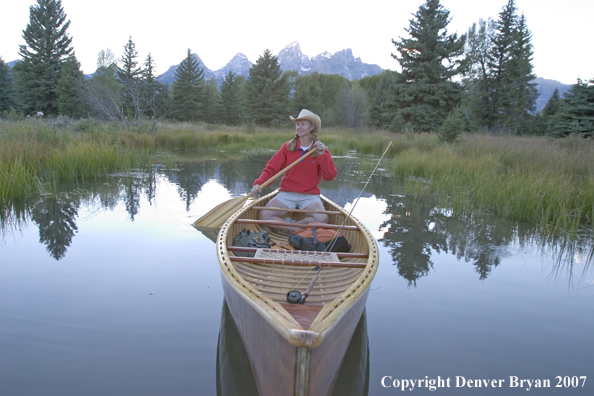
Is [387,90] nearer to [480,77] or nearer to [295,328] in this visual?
[480,77]

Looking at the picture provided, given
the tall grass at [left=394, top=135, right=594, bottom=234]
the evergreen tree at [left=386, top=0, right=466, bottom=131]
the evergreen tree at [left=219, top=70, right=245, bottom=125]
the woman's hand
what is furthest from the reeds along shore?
the evergreen tree at [left=219, top=70, right=245, bottom=125]

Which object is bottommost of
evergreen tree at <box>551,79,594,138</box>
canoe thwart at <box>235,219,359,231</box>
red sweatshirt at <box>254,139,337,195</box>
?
canoe thwart at <box>235,219,359,231</box>

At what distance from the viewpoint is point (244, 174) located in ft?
35.3

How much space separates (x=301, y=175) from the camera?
186 inches

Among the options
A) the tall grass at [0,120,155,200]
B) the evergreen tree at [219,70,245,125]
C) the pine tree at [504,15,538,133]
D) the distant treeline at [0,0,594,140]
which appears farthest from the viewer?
the evergreen tree at [219,70,245,125]

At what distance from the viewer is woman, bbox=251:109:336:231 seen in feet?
15.0

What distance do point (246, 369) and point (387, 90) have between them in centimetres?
2787

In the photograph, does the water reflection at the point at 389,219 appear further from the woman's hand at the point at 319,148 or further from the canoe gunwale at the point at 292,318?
the canoe gunwale at the point at 292,318

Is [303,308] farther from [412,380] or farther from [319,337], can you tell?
[412,380]

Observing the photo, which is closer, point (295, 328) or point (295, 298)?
point (295, 328)

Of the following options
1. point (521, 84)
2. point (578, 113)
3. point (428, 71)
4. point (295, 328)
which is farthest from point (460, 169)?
point (521, 84)

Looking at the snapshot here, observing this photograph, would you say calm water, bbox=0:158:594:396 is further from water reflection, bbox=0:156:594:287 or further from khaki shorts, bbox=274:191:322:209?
khaki shorts, bbox=274:191:322:209

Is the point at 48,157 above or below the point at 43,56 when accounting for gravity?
below

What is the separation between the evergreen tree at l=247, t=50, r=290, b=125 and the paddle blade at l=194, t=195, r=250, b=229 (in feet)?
100
